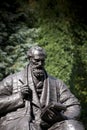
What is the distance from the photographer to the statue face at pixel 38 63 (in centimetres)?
842

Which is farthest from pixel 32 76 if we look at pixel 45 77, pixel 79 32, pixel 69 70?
pixel 79 32

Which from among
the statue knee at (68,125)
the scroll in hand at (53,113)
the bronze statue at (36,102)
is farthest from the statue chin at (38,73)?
the statue knee at (68,125)

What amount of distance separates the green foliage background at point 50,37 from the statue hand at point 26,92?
225 inches

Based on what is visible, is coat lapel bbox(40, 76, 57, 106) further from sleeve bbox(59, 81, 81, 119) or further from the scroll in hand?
the scroll in hand

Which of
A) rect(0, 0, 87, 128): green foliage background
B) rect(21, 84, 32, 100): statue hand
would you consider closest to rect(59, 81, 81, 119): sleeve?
rect(21, 84, 32, 100): statue hand

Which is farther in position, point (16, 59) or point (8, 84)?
point (16, 59)

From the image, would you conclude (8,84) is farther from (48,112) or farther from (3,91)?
(48,112)

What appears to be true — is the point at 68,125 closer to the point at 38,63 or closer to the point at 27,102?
the point at 27,102

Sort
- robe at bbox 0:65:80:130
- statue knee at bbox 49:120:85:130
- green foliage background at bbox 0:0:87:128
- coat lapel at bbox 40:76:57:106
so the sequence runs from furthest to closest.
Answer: green foliage background at bbox 0:0:87:128
coat lapel at bbox 40:76:57:106
robe at bbox 0:65:80:130
statue knee at bbox 49:120:85:130

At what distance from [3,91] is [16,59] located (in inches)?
240

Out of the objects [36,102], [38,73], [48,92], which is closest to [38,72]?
[38,73]

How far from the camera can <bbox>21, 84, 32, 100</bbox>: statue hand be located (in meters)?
8.23

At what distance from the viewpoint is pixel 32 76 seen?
852 centimetres

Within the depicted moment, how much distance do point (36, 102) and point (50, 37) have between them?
21.7ft
